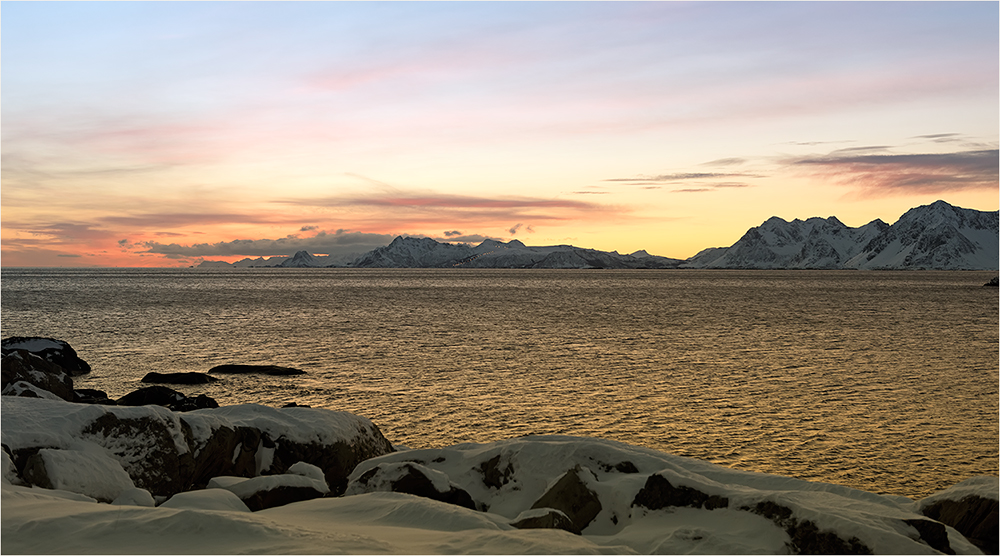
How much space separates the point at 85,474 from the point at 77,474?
0.15m

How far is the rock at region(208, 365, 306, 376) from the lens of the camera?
38.6 metres

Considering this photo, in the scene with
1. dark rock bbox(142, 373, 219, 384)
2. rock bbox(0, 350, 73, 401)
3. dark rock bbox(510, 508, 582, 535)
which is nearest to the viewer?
dark rock bbox(510, 508, 582, 535)

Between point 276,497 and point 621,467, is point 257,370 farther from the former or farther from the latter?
point 621,467

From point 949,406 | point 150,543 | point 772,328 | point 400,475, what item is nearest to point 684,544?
point 400,475

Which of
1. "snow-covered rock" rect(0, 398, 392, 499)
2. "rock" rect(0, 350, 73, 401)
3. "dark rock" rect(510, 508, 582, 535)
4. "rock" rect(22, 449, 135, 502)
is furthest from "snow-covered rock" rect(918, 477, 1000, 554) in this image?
"rock" rect(0, 350, 73, 401)

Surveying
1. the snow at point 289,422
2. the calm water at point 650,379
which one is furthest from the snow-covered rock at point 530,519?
the calm water at point 650,379

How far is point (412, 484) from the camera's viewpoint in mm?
13484

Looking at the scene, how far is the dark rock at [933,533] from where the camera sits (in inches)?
435

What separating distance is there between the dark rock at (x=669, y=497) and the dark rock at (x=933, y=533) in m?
3.09

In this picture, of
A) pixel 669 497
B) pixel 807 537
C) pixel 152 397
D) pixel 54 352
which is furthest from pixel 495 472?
pixel 54 352

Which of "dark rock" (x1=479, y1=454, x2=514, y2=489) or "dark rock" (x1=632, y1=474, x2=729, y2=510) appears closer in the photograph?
"dark rock" (x1=632, y1=474, x2=729, y2=510)

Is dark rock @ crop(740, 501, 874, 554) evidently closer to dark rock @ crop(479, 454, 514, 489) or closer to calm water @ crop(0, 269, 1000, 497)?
dark rock @ crop(479, 454, 514, 489)

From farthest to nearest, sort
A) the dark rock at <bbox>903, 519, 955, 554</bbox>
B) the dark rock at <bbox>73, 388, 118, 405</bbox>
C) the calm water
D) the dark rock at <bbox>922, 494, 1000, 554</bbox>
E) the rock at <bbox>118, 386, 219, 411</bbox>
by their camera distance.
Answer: the rock at <bbox>118, 386, 219, 411</bbox> < the dark rock at <bbox>73, 388, 118, 405</bbox> < the calm water < the dark rock at <bbox>922, 494, 1000, 554</bbox> < the dark rock at <bbox>903, 519, 955, 554</bbox>

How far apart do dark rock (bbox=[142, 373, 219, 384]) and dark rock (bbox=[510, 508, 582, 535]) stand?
96.4ft
